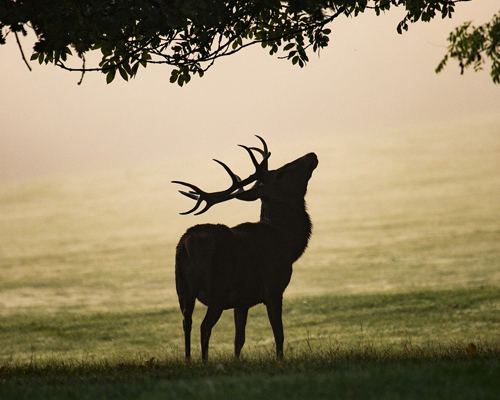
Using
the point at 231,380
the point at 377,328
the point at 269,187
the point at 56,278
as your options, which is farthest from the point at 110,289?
the point at 231,380

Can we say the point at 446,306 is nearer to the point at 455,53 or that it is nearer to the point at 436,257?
the point at 455,53

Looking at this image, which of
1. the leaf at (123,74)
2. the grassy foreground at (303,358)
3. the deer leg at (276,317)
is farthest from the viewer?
the leaf at (123,74)

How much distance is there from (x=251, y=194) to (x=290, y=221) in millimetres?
675

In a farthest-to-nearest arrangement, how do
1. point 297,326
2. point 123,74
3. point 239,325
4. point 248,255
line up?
point 297,326, point 123,74, point 239,325, point 248,255

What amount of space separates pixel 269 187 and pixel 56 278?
18.9 m

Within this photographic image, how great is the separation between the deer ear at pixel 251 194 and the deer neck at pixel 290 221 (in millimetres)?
190

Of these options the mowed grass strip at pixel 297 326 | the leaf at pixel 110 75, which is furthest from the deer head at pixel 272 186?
the mowed grass strip at pixel 297 326

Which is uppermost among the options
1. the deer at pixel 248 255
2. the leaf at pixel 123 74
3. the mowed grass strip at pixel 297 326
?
the leaf at pixel 123 74

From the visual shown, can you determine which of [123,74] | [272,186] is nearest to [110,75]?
[123,74]

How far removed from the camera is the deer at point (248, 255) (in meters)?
8.80

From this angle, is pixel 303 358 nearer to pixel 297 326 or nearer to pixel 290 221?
pixel 290 221

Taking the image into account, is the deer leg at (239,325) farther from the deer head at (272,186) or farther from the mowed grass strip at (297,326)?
the mowed grass strip at (297,326)

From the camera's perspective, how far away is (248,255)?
9070 mm

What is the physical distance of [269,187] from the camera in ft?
Answer: 32.6
